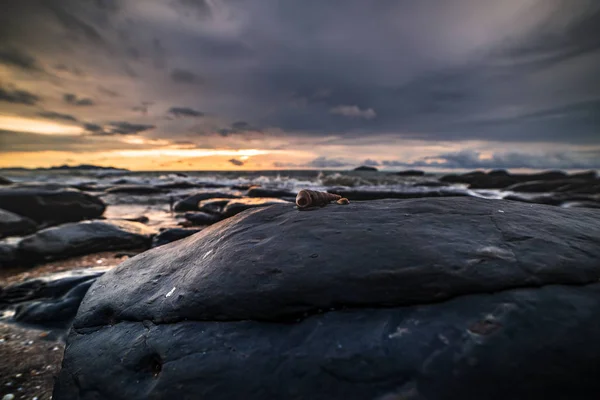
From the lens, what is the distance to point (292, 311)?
5.25ft

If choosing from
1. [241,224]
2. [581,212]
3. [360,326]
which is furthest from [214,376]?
[581,212]

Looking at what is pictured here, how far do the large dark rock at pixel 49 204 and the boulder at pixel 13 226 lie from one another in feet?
5.62

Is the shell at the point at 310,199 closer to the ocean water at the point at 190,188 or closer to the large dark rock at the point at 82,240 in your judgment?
the large dark rock at the point at 82,240

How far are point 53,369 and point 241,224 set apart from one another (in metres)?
1.79

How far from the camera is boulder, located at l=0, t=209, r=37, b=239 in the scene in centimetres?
713

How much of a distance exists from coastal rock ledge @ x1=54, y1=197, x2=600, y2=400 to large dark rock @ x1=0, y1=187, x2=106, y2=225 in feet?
32.2

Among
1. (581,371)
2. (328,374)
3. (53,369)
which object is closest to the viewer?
(581,371)

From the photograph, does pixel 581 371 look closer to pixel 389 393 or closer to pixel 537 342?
pixel 537 342

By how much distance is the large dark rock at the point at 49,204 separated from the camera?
9.50 m

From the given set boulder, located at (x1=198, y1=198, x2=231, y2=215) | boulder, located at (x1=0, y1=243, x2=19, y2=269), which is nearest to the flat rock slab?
boulder, located at (x1=0, y1=243, x2=19, y2=269)

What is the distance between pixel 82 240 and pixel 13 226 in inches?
130

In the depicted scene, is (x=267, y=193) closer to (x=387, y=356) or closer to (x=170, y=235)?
(x=170, y=235)

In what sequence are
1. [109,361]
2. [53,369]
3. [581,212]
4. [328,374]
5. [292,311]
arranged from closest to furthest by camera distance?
[328,374] → [292,311] → [109,361] → [53,369] → [581,212]

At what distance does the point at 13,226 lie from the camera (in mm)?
7320
